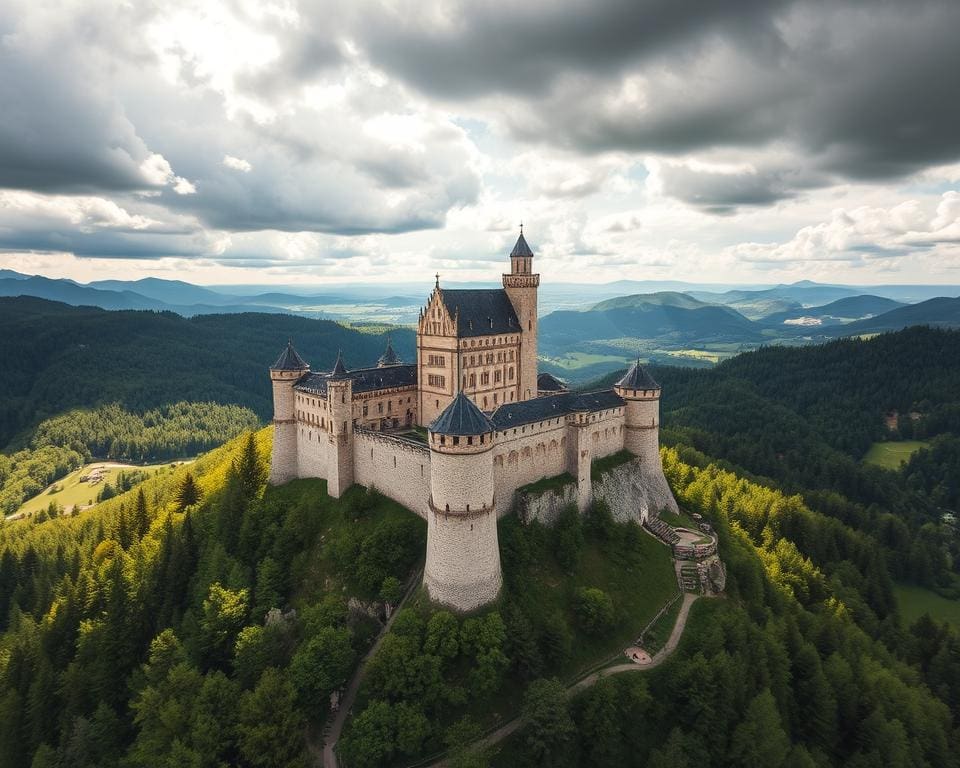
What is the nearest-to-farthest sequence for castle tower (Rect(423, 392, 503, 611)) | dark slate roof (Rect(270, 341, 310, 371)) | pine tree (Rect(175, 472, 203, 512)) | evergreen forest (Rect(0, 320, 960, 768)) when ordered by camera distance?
evergreen forest (Rect(0, 320, 960, 768))
castle tower (Rect(423, 392, 503, 611))
dark slate roof (Rect(270, 341, 310, 371))
pine tree (Rect(175, 472, 203, 512))

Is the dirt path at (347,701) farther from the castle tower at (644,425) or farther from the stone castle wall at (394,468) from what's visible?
the castle tower at (644,425)

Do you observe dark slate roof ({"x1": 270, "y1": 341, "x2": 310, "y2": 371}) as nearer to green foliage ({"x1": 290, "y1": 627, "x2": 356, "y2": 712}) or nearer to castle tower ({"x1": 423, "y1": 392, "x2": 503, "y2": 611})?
castle tower ({"x1": 423, "y1": 392, "x2": 503, "y2": 611})

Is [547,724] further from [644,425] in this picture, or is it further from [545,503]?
[644,425]

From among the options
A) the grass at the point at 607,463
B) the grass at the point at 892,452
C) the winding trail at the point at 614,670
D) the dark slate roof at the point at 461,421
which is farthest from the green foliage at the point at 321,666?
the grass at the point at 892,452

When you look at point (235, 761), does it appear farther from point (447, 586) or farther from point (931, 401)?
point (931, 401)

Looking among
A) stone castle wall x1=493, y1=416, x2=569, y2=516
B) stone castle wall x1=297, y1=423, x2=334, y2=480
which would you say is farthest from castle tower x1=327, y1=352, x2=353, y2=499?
stone castle wall x1=493, y1=416, x2=569, y2=516

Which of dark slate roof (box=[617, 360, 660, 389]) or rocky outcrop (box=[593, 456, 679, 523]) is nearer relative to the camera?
rocky outcrop (box=[593, 456, 679, 523])

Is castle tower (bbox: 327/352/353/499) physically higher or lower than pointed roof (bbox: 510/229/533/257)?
lower
